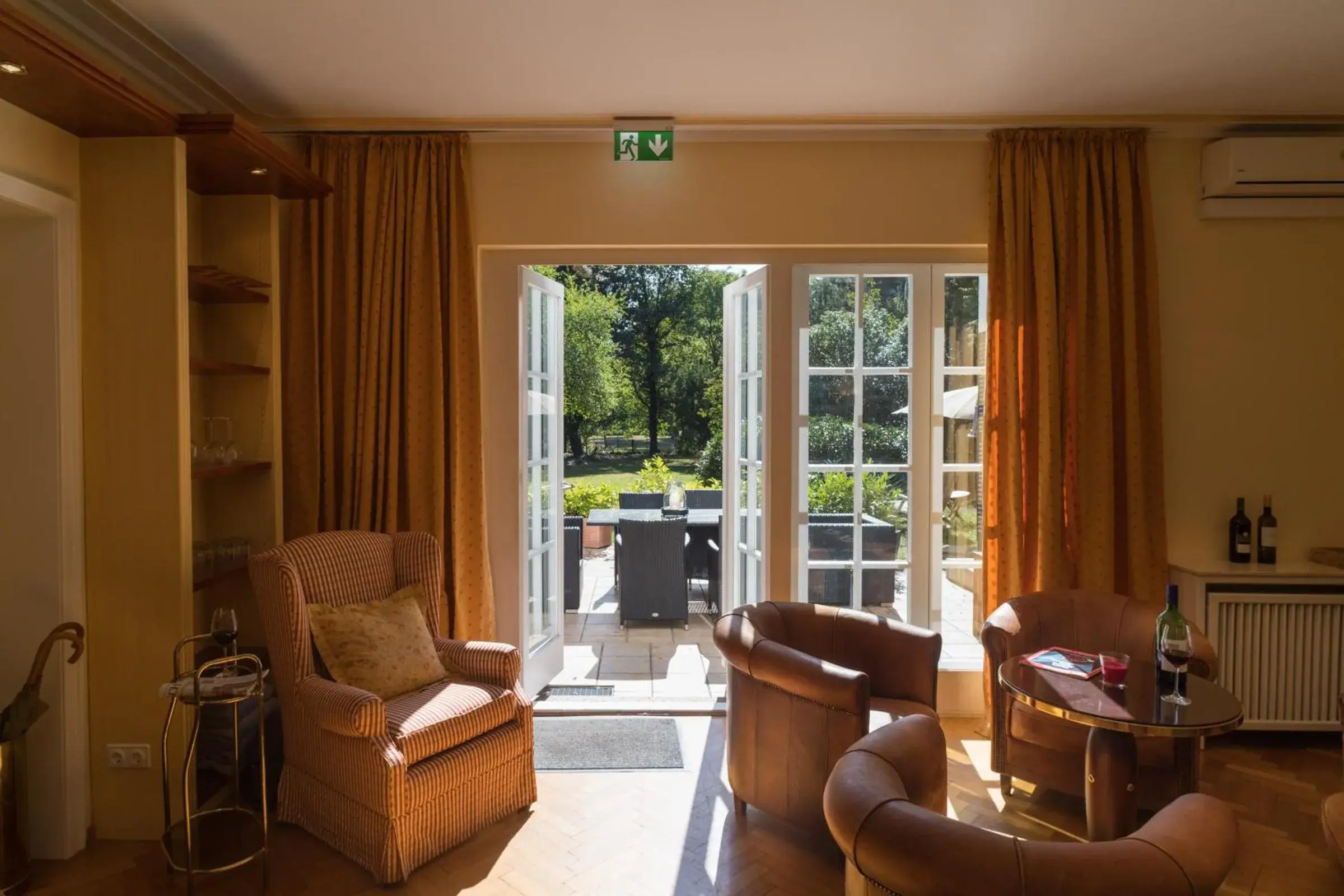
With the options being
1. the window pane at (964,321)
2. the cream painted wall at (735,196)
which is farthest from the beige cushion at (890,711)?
the cream painted wall at (735,196)

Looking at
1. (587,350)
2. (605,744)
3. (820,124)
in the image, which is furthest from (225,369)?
(587,350)

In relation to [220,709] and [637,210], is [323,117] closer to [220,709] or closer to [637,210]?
[637,210]

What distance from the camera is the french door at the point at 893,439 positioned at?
12.1ft

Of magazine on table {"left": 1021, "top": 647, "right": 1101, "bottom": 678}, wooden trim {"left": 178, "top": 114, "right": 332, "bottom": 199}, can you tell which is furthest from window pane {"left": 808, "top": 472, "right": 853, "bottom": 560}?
wooden trim {"left": 178, "top": 114, "right": 332, "bottom": 199}

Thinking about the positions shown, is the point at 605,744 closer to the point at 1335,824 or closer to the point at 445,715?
the point at 445,715

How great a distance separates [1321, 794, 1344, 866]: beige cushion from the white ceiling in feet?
8.14

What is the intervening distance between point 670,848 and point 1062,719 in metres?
1.45

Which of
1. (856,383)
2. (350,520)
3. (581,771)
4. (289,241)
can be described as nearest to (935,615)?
(856,383)

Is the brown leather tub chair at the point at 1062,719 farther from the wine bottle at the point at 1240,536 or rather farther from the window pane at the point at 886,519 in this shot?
the wine bottle at the point at 1240,536

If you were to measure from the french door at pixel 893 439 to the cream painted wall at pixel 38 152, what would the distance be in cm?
289

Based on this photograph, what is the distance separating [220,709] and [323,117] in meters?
2.60

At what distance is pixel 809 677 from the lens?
2.45 m

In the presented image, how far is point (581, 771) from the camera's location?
3186mm

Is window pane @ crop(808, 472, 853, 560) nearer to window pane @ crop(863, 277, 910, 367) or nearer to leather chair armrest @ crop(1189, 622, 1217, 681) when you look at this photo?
window pane @ crop(863, 277, 910, 367)
